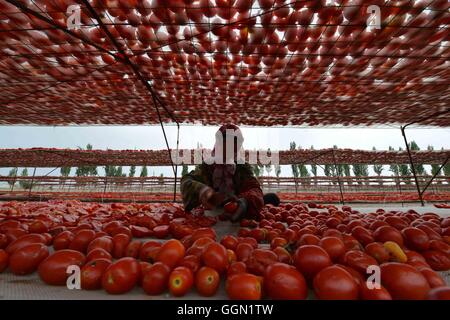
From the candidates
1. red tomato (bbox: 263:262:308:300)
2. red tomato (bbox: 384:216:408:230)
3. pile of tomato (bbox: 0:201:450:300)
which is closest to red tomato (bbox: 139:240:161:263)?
pile of tomato (bbox: 0:201:450:300)

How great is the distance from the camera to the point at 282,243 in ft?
4.58

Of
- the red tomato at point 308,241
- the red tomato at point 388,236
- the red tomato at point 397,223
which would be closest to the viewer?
the red tomato at point 308,241

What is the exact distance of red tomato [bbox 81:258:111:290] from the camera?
0.98 m

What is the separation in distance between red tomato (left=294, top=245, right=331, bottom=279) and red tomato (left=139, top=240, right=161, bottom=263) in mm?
719

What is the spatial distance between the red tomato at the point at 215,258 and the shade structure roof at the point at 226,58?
2.10m

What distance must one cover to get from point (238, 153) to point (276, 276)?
1.82 m

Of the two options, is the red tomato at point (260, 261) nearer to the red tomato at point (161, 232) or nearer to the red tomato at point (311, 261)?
the red tomato at point (311, 261)

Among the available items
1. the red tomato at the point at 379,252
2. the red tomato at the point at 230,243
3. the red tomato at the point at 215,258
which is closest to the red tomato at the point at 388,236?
the red tomato at the point at 379,252

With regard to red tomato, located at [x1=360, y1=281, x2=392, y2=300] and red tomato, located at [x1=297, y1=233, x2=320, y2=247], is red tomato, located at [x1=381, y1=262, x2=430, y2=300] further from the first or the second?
red tomato, located at [x1=297, y1=233, x2=320, y2=247]

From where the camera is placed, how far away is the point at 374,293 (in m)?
0.77

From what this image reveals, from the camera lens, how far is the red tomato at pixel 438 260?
121 centimetres
